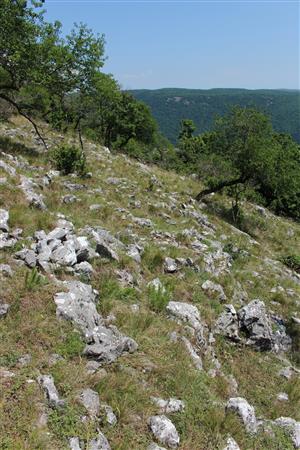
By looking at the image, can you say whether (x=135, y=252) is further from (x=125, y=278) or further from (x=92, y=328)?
(x=92, y=328)

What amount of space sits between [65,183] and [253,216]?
1494cm

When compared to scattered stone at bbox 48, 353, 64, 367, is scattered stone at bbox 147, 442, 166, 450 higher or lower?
lower

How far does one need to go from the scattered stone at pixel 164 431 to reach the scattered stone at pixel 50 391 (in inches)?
53.1

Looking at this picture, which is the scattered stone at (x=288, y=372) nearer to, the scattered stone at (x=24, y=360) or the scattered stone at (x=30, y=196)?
the scattered stone at (x=24, y=360)

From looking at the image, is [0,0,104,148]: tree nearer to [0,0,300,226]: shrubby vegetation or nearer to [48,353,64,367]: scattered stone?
[0,0,300,226]: shrubby vegetation

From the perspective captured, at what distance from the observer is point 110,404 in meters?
5.54

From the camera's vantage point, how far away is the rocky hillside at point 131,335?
5262 millimetres

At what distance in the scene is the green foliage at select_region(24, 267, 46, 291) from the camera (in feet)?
22.9

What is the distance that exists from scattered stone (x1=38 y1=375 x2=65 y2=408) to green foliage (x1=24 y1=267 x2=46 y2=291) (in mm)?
1975

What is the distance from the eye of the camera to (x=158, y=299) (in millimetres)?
8641

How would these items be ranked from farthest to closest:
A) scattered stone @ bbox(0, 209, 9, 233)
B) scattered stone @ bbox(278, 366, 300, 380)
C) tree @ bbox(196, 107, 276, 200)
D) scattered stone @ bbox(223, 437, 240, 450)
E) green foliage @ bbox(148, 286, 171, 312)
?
1. tree @ bbox(196, 107, 276, 200)
2. scattered stone @ bbox(278, 366, 300, 380)
3. scattered stone @ bbox(0, 209, 9, 233)
4. green foliage @ bbox(148, 286, 171, 312)
5. scattered stone @ bbox(223, 437, 240, 450)

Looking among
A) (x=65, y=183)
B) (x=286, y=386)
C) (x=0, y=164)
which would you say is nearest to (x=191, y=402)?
(x=286, y=386)

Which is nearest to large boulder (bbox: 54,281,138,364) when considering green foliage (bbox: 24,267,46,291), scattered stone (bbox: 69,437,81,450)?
green foliage (bbox: 24,267,46,291)

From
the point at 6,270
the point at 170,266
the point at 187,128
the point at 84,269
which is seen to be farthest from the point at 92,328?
the point at 187,128
